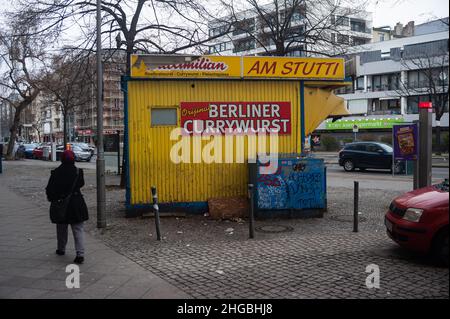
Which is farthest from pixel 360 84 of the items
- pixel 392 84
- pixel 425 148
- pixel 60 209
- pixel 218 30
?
pixel 60 209

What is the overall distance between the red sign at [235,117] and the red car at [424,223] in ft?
13.9

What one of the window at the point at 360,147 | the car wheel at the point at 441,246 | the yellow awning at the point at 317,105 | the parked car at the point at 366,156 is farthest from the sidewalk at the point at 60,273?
the window at the point at 360,147

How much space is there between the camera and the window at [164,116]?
32.4 feet

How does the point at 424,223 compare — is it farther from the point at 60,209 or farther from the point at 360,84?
the point at 360,84

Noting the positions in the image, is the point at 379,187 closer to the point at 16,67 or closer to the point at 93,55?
the point at 93,55

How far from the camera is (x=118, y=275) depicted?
5.64 meters

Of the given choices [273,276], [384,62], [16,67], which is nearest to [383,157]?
[273,276]

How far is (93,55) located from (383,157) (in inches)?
587

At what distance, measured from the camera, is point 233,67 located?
980 centimetres

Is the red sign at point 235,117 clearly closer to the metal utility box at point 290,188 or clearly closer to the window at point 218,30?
the metal utility box at point 290,188

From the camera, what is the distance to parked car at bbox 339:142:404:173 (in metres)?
22.3

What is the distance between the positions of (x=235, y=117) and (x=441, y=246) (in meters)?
5.49
